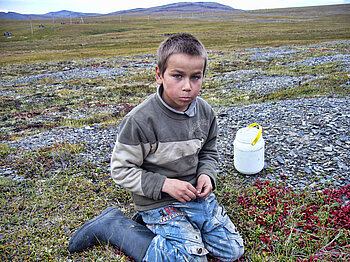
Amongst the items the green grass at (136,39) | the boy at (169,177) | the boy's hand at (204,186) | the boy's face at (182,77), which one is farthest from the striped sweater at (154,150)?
the green grass at (136,39)

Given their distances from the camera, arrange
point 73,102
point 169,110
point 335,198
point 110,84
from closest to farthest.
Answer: point 169,110
point 335,198
point 73,102
point 110,84

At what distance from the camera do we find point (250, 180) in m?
5.45

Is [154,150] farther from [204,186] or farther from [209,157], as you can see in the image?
[209,157]

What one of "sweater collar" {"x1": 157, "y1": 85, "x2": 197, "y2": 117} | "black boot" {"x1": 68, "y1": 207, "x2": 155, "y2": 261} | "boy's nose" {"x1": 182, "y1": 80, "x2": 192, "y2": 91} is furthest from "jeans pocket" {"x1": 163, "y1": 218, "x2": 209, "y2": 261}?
"boy's nose" {"x1": 182, "y1": 80, "x2": 192, "y2": 91}

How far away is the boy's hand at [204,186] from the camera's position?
3.56 m

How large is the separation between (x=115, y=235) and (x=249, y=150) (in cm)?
301

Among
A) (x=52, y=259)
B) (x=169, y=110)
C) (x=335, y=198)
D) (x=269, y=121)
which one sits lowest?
(x=52, y=259)

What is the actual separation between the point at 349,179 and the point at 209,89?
1167 centimetres

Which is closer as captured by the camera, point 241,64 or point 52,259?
point 52,259

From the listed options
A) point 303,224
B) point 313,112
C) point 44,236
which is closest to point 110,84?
point 313,112

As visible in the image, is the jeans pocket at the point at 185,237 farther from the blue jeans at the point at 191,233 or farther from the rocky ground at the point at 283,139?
the rocky ground at the point at 283,139

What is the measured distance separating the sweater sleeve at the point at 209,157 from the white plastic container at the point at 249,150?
1161mm

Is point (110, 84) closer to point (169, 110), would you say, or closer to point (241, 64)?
point (241, 64)

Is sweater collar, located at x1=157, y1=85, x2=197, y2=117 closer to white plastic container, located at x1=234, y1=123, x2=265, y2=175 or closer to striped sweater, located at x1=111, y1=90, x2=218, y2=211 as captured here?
striped sweater, located at x1=111, y1=90, x2=218, y2=211
